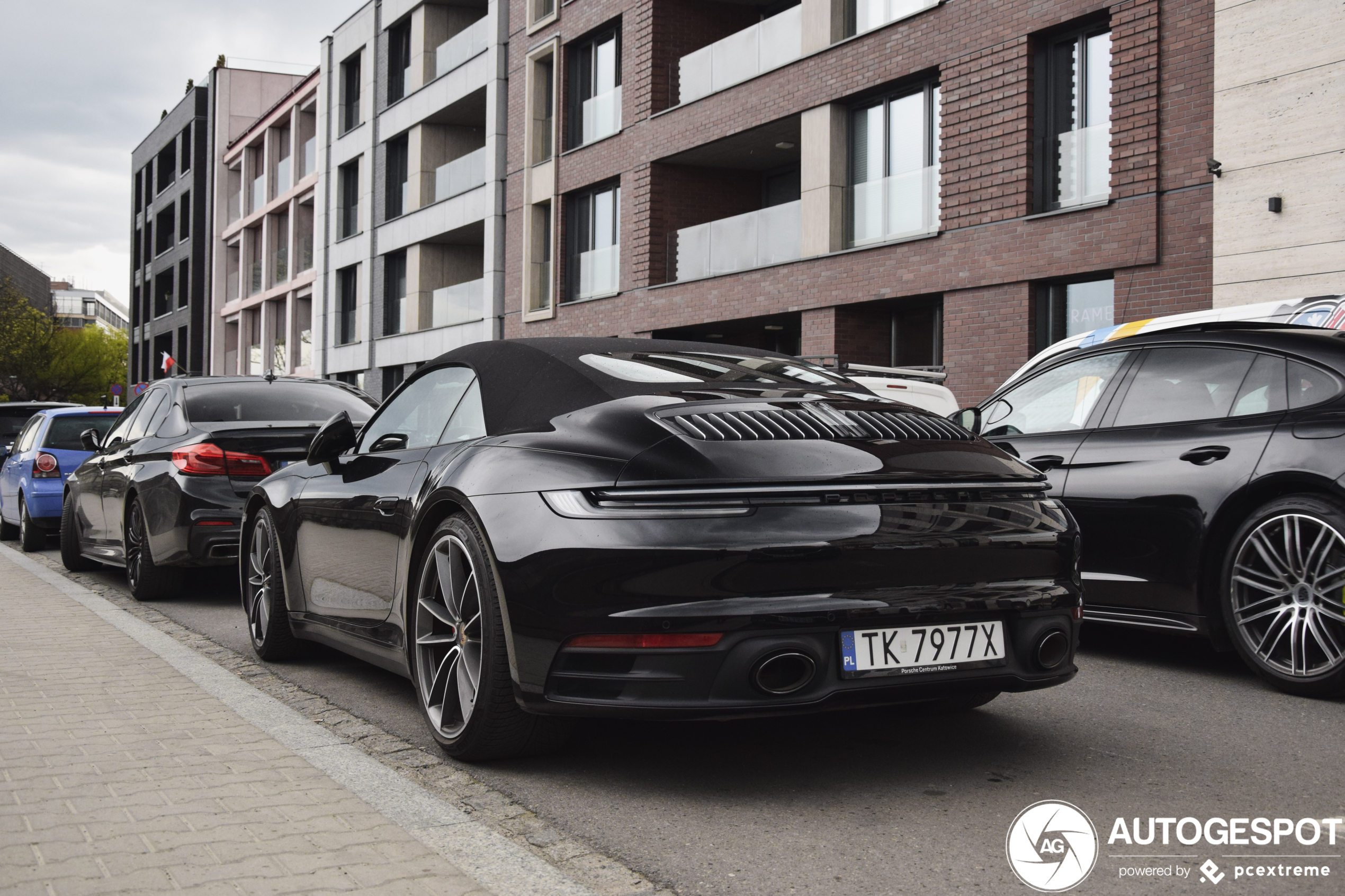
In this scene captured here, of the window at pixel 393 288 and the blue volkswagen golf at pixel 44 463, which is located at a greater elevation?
the window at pixel 393 288

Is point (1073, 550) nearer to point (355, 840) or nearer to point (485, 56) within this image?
point (355, 840)

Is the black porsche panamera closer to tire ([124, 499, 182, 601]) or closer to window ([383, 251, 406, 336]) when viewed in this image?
tire ([124, 499, 182, 601])

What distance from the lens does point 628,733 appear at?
180 inches

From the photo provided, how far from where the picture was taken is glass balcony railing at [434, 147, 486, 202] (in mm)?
29953

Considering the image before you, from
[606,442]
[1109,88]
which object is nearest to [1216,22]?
[1109,88]

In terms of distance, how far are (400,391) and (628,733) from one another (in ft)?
6.09

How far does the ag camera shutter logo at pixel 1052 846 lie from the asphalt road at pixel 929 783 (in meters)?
0.03

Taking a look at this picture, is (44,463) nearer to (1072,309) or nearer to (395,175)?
(1072,309)

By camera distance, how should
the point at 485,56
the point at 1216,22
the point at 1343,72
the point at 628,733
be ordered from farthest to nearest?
the point at 485,56, the point at 1216,22, the point at 1343,72, the point at 628,733

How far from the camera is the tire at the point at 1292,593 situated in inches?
200

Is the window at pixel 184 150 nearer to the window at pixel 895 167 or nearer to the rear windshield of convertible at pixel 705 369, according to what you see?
the window at pixel 895 167

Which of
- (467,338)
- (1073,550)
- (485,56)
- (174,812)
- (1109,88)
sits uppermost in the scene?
(485,56)

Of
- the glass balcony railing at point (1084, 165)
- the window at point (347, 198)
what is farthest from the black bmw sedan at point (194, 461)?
the window at point (347, 198)

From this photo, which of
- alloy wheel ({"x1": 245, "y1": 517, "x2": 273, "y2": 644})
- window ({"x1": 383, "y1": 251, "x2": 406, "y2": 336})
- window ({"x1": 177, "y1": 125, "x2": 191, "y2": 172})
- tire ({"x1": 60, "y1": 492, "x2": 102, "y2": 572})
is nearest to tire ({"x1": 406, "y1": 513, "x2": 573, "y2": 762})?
alloy wheel ({"x1": 245, "y1": 517, "x2": 273, "y2": 644})
